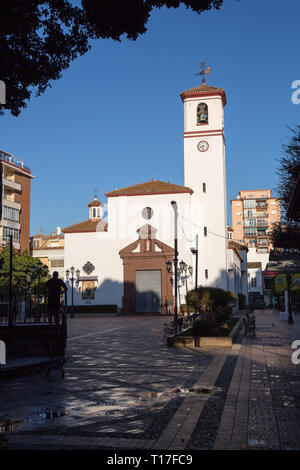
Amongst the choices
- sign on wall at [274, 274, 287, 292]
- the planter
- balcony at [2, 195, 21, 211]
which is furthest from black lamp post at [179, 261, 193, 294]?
balcony at [2, 195, 21, 211]

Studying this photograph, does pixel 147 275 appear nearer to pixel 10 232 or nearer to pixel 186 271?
pixel 186 271

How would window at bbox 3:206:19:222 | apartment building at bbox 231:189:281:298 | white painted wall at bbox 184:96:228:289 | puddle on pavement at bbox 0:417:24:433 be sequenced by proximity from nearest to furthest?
puddle on pavement at bbox 0:417:24:433 < white painted wall at bbox 184:96:228:289 < window at bbox 3:206:19:222 < apartment building at bbox 231:189:281:298

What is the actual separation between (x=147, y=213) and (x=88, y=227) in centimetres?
587

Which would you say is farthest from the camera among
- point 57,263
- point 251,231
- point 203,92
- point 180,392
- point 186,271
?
point 251,231

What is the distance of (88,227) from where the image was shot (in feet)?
149

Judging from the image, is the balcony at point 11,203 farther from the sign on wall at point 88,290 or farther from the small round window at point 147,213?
the small round window at point 147,213

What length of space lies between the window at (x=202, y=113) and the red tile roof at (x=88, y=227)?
13.3 metres

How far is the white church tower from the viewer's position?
42.6 metres

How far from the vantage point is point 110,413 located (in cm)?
659

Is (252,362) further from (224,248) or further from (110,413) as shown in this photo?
(224,248)

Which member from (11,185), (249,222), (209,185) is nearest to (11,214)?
(11,185)

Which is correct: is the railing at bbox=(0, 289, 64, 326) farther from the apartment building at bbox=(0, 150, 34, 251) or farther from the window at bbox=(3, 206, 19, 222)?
the window at bbox=(3, 206, 19, 222)
